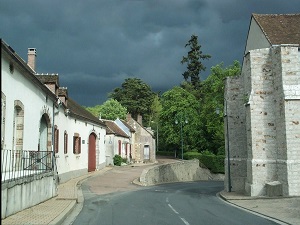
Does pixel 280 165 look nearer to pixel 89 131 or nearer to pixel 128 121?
pixel 89 131

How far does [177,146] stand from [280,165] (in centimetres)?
4238

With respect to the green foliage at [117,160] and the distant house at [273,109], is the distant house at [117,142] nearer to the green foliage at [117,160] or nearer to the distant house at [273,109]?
the green foliage at [117,160]

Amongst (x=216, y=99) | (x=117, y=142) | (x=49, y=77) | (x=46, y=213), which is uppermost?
(x=216, y=99)

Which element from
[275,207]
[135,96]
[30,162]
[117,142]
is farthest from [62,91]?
[135,96]

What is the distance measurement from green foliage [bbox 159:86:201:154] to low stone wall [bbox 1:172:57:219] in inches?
1592

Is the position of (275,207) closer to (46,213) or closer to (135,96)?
(46,213)

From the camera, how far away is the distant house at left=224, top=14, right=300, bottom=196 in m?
18.1

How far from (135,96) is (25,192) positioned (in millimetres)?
66446

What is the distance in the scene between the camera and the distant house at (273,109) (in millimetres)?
18109

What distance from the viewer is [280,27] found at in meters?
22.1

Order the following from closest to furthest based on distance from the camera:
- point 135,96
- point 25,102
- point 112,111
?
point 25,102 < point 112,111 < point 135,96

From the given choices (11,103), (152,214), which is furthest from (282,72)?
(11,103)

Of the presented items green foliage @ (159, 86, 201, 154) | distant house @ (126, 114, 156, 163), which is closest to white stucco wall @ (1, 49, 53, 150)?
distant house @ (126, 114, 156, 163)

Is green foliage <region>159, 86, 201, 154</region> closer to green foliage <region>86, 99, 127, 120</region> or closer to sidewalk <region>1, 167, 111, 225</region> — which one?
green foliage <region>86, 99, 127, 120</region>
